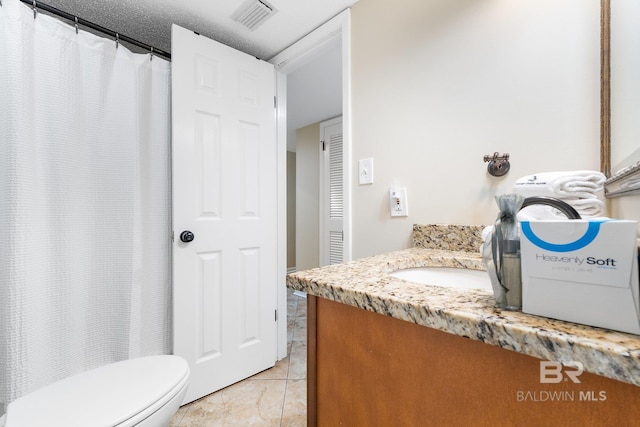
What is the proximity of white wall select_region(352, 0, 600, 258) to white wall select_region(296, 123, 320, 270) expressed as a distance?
2077mm

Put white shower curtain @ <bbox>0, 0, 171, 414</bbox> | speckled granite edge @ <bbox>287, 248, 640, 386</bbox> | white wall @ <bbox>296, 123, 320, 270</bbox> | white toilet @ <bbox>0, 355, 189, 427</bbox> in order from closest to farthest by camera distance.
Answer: speckled granite edge @ <bbox>287, 248, 640, 386</bbox>, white toilet @ <bbox>0, 355, 189, 427</bbox>, white shower curtain @ <bbox>0, 0, 171, 414</bbox>, white wall @ <bbox>296, 123, 320, 270</bbox>

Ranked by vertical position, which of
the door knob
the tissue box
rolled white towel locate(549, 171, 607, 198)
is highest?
rolled white towel locate(549, 171, 607, 198)

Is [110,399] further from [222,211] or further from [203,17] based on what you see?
[203,17]

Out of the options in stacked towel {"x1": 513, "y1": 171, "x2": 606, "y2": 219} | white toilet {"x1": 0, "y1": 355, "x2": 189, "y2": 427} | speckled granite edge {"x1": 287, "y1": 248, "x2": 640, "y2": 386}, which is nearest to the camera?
speckled granite edge {"x1": 287, "y1": 248, "x2": 640, "y2": 386}

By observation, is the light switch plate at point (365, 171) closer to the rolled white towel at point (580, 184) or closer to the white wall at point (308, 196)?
the rolled white towel at point (580, 184)

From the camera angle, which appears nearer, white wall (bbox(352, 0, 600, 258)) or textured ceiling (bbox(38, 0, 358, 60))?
white wall (bbox(352, 0, 600, 258))

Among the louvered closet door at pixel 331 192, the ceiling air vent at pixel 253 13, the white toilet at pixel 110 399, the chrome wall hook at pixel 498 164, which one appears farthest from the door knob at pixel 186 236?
the louvered closet door at pixel 331 192

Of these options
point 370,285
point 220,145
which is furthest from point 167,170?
point 370,285

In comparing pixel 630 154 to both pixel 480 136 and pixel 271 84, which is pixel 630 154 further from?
pixel 271 84

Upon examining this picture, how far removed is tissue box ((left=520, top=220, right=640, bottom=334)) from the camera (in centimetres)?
30

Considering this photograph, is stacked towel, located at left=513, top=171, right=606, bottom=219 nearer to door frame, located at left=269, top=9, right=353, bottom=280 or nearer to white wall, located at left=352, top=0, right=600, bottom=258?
white wall, located at left=352, top=0, right=600, bottom=258

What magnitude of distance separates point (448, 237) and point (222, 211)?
1.21 m

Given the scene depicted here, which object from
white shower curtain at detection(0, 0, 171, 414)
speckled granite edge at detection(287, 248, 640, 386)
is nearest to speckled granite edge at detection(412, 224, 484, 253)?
speckled granite edge at detection(287, 248, 640, 386)

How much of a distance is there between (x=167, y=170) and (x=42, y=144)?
0.49m
